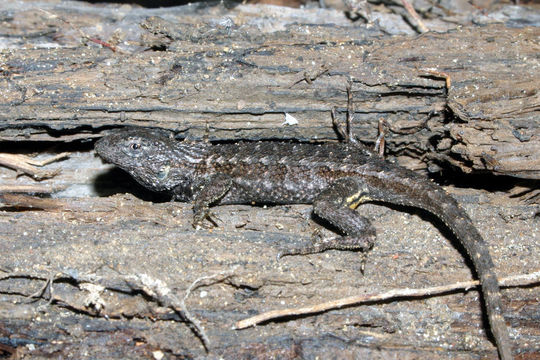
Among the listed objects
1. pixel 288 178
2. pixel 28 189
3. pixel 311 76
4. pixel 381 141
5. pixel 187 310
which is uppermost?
pixel 311 76

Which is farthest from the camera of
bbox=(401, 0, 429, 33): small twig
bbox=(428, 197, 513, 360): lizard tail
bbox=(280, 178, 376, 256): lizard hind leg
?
bbox=(401, 0, 429, 33): small twig

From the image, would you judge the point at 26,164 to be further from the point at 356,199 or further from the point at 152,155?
the point at 356,199

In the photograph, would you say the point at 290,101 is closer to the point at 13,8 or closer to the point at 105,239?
the point at 105,239

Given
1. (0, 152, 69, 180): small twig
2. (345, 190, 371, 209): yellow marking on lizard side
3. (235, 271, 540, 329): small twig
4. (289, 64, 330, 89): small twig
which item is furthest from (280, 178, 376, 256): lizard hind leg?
(0, 152, 69, 180): small twig

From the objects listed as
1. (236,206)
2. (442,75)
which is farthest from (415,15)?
(236,206)

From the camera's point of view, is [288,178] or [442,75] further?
[288,178]

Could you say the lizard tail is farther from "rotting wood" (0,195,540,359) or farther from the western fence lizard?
"rotting wood" (0,195,540,359)
